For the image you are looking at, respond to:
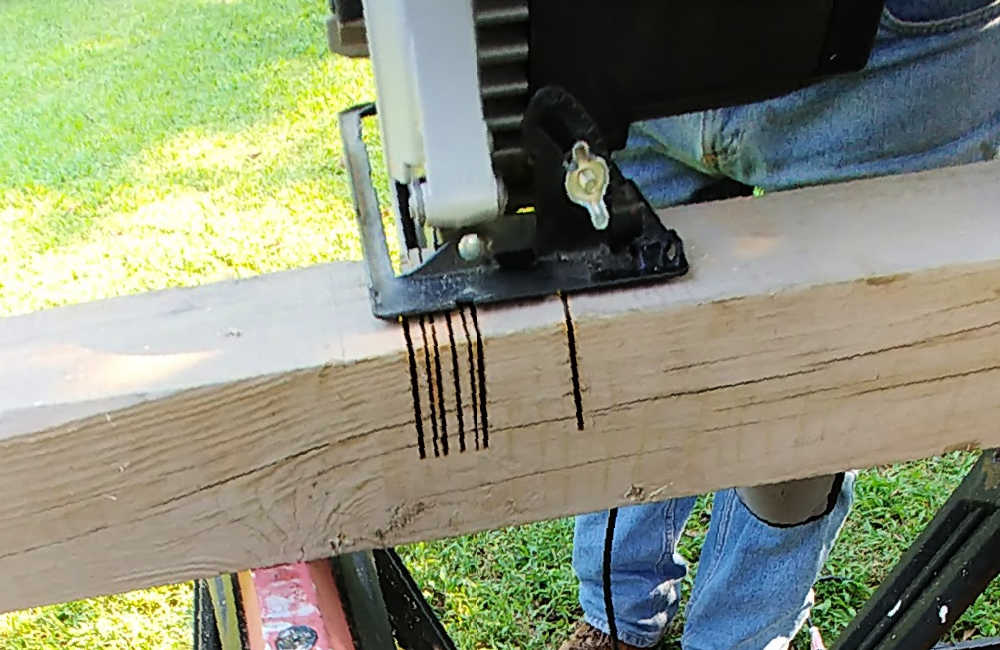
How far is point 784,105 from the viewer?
98 cm

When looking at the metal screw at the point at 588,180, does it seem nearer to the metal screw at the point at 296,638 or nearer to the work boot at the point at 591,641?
the metal screw at the point at 296,638

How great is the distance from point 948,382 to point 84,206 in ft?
10.8

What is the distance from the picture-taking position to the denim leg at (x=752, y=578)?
4.66 feet

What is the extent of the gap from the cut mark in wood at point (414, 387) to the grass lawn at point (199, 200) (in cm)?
131

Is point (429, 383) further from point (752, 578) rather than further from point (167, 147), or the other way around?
point (167, 147)

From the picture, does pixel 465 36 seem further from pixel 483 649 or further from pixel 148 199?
pixel 148 199

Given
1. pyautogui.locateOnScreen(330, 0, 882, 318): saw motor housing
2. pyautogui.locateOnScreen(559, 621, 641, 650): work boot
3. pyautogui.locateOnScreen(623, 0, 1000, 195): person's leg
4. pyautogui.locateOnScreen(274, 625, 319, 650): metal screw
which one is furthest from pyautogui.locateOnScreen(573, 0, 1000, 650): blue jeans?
pyautogui.locateOnScreen(559, 621, 641, 650): work boot

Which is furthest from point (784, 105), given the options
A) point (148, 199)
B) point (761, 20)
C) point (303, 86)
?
point (303, 86)

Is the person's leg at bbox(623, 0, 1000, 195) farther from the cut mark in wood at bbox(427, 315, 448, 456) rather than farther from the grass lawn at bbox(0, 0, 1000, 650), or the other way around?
the grass lawn at bbox(0, 0, 1000, 650)

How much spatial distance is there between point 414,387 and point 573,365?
0.09 meters

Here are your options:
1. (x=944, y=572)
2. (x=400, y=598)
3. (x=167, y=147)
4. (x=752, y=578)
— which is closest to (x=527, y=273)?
(x=400, y=598)

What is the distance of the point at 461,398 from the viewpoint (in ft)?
1.92

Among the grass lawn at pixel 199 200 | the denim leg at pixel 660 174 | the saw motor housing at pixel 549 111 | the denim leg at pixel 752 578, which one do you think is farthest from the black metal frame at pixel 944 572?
the grass lawn at pixel 199 200

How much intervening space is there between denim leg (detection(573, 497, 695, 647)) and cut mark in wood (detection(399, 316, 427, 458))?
100 cm
